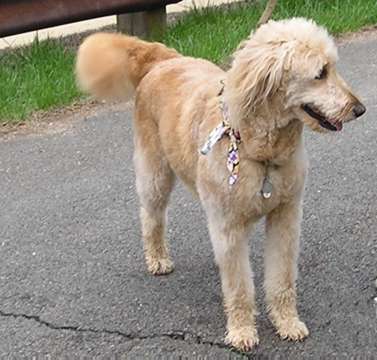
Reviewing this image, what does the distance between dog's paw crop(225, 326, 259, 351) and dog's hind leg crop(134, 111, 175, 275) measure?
0.74 m

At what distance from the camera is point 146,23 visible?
7.86 meters

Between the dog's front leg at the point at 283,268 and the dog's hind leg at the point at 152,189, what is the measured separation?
68cm

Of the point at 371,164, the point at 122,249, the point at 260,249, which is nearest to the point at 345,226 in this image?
the point at 260,249

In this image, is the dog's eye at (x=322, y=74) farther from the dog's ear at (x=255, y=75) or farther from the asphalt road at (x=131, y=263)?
the asphalt road at (x=131, y=263)

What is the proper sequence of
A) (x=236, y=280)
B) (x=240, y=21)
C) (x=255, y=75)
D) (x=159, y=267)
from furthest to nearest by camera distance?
(x=240, y=21) → (x=159, y=267) → (x=236, y=280) → (x=255, y=75)

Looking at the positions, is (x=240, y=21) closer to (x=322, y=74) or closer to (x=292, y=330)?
(x=292, y=330)

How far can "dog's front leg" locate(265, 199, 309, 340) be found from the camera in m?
3.95

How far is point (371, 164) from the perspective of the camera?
571 centimetres

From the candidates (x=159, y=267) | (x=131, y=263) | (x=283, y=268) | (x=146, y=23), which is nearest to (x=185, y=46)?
(x=146, y=23)

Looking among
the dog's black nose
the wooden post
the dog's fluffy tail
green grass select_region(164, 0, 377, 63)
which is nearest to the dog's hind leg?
the dog's fluffy tail

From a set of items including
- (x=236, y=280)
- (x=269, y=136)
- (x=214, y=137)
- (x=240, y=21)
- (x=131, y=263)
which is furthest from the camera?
(x=240, y=21)

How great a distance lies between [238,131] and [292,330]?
982 millimetres

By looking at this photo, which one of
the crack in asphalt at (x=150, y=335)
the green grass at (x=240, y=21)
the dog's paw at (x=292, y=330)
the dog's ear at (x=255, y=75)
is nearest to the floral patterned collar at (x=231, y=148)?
the dog's ear at (x=255, y=75)

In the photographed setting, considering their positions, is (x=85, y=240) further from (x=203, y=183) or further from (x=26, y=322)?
(x=203, y=183)
